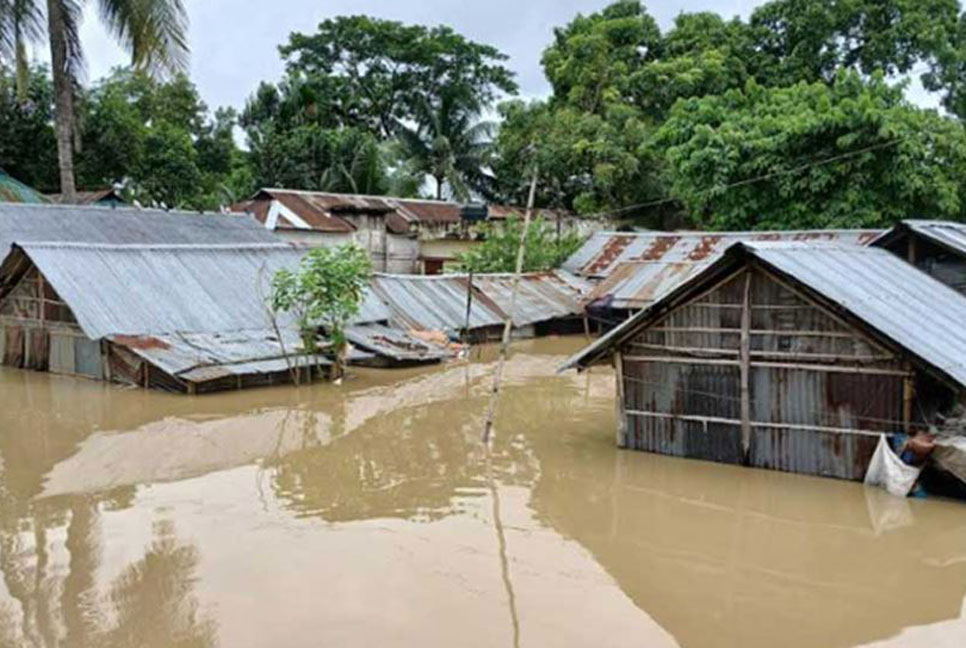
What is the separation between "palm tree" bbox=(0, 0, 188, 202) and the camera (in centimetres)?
1866

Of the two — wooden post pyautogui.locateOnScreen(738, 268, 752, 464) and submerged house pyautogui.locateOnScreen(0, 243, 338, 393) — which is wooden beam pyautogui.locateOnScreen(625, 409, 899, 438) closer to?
wooden post pyautogui.locateOnScreen(738, 268, 752, 464)


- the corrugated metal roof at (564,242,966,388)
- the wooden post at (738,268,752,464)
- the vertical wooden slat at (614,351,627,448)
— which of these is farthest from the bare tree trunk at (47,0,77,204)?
the wooden post at (738,268,752,464)

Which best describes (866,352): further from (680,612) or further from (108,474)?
(108,474)

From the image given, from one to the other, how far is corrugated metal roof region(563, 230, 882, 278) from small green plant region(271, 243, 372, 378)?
8645 mm

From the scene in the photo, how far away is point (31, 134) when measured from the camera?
1069 inches

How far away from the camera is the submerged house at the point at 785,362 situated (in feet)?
29.8

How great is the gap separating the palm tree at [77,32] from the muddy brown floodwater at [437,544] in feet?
30.4

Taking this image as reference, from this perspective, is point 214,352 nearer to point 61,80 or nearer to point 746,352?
point 61,80

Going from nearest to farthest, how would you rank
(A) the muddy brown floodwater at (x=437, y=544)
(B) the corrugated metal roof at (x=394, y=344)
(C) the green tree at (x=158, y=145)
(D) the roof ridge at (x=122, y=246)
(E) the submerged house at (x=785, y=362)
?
(A) the muddy brown floodwater at (x=437, y=544), (E) the submerged house at (x=785, y=362), (D) the roof ridge at (x=122, y=246), (B) the corrugated metal roof at (x=394, y=344), (C) the green tree at (x=158, y=145)

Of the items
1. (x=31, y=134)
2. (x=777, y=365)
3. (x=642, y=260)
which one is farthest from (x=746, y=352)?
(x=31, y=134)

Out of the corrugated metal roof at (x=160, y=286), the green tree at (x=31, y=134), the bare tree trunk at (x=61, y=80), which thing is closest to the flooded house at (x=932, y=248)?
the corrugated metal roof at (x=160, y=286)

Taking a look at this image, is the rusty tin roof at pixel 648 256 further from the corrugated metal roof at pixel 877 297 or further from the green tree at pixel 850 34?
the green tree at pixel 850 34

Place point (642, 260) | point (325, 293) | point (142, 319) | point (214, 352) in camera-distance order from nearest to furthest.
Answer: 1. point (214, 352)
2. point (325, 293)
3. point (142, 319)
4. point (642, 260)

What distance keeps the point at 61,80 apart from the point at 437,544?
53.0 ft
